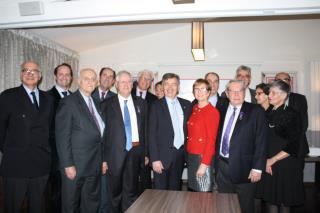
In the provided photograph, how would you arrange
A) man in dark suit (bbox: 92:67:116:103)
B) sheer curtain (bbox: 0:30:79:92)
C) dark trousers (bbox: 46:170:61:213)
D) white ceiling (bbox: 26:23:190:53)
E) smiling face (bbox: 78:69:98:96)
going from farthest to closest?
white ceiling (bbox: 26:23:190:53) → man in dark suit (bbox: 92:67:116:103) → sheer curtain (bbox: 0:30:79:92) → dark trousers (bbox: 46:170:61:213) → smiling face (bbox: 78:69:98:96)

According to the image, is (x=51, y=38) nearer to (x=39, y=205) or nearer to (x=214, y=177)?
(x=39, y=205)

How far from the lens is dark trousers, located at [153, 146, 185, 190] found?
3.13 meters

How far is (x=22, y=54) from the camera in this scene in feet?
14.2

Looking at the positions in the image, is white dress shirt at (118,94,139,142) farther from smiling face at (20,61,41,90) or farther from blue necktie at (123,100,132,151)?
smiling face at (20,61,41,90)

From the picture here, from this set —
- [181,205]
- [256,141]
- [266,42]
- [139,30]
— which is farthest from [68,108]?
[266,42]

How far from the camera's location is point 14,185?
8.93ft

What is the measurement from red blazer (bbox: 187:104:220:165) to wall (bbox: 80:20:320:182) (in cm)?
345

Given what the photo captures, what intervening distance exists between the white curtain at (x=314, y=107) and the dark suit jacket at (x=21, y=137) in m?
5.32

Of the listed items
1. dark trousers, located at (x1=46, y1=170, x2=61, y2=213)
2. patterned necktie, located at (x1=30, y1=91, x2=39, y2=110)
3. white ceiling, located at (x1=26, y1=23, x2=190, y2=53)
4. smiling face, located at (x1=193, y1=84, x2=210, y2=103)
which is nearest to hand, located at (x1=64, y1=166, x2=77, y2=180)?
dark trousers, located at (x1=46, y1=170, x2=61, y2=213)

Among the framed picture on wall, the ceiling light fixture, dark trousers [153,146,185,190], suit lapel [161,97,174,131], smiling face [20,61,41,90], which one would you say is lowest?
dark trousers [153,146,185,190]

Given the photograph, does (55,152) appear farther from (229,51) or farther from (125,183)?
(229,51)

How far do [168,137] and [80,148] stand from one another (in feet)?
3.13

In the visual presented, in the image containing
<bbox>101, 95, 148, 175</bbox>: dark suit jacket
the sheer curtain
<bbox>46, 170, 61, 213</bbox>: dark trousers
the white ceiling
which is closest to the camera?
<bbox>101, 95, 148, 175</bbox>: dark suit jacket

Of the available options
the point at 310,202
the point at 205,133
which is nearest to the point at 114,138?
the point at 205,133
